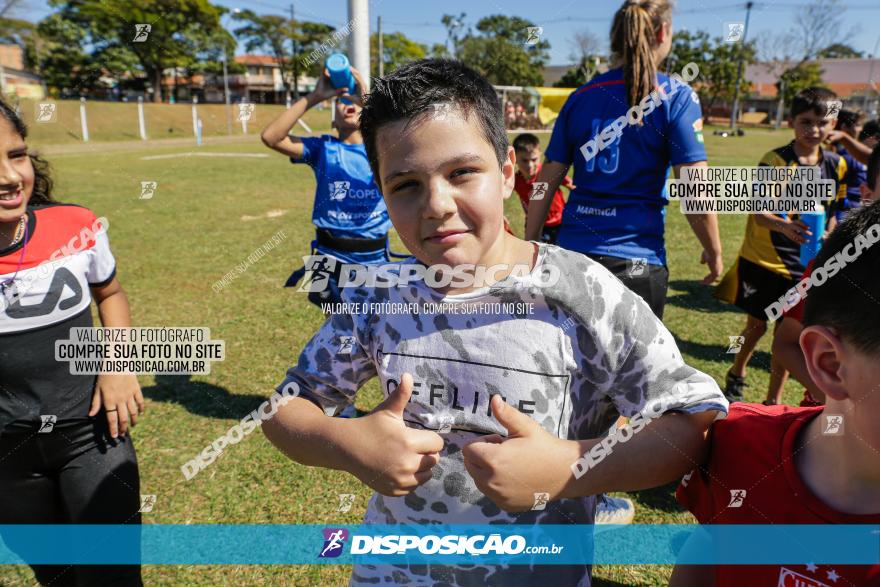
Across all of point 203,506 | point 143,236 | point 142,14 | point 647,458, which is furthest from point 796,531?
point 142,14

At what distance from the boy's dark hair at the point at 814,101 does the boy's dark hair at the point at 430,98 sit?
140 inches

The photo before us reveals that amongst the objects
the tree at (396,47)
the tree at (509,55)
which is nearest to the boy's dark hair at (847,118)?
the tree at (509,55)

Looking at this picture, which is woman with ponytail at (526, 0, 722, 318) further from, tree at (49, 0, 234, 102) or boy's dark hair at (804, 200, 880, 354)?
tree at (49, 0, 234, 102)

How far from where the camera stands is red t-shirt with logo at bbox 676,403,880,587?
1.01 meters

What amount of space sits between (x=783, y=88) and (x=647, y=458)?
170 ft

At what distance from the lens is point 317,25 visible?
52625mm

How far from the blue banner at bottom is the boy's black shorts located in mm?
1941

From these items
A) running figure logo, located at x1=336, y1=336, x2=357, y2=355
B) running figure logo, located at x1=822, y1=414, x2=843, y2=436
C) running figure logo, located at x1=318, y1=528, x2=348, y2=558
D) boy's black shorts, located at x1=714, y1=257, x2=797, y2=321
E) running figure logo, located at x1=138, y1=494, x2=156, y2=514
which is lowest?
running figure logo, located at x1=318, y1=528, x2=348, y2=558

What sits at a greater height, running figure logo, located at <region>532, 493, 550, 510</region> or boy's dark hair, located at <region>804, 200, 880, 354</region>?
A: boy's dark hair, located at <region>804, 200, 880, 354</region>

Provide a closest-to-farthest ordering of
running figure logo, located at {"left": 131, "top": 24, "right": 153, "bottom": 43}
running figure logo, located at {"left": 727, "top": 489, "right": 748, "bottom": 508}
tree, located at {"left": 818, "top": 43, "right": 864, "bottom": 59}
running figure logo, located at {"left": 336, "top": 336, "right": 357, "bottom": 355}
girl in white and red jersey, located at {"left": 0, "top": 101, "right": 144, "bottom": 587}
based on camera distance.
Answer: running figure logo, located at {"left": 727, "top": 489, "right": 748, "bottom": 508}
running figure logo, located at {"left": 336, "top": 336, "right": 357, "bottom": 355}
girl in white and red jersey, located at {"left": 0, "top": 101, "right": 144, "bottom": 587}
running figure logo, located at {"left": 131, "top": 24, "right": 153, "bottom": 43}
tree, located at {"left": 818, "top": 43, "right": 864, "bottom": 59}

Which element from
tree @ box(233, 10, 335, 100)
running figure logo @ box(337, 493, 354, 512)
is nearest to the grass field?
running figure logo @ box(337, 493, 354, 512)

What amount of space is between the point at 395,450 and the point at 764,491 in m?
0.73

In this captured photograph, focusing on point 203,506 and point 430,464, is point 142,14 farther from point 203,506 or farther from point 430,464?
point 430,464

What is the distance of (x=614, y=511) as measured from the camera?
295cm
